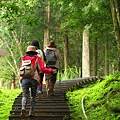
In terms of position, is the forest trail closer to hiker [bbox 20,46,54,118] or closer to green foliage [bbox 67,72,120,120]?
green foliage [bbox 67,72,120,120]

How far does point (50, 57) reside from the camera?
9562mm

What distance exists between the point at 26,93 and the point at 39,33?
1910cm

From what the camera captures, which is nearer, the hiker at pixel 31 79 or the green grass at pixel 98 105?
the hiker at pixel 31 79

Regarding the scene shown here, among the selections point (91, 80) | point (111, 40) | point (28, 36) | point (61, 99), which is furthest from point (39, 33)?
point (61, 99)

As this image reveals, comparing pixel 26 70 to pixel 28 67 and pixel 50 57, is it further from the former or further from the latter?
pixel 50 57

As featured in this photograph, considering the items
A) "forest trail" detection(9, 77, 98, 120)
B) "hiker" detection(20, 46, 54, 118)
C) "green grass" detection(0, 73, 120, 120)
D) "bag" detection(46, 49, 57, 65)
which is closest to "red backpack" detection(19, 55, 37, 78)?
"hiker" detection(20, 46, 54, 118)

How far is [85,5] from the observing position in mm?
13047

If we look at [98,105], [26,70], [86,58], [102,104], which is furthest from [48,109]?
[86,58]

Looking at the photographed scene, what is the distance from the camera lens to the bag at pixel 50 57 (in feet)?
31.2

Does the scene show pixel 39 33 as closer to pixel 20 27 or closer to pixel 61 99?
pixel 20 27

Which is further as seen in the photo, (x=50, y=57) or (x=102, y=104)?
(x=50, y=57)

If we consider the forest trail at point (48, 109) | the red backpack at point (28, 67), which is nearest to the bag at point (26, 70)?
the red backpack at point (28, 67)

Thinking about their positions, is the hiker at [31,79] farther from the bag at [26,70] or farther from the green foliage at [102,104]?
the green foliage at [102,104]

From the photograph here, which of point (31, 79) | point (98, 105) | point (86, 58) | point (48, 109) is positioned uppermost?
point (86, 58)
